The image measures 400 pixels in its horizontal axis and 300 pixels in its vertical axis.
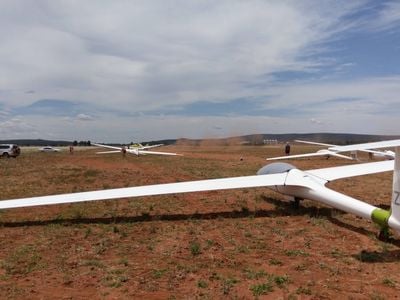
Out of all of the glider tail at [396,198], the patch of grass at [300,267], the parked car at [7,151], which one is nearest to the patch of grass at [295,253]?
the patch of grass at [300,267]

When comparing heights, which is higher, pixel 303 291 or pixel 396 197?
pixel 396 197

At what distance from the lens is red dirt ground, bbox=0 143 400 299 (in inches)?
251

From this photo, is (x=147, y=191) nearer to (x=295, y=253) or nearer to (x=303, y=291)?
(x=295, y=253)

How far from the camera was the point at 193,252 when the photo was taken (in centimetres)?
826

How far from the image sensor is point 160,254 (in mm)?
8250

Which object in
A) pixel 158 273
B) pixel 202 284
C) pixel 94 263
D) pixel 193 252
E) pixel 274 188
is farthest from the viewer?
pixel 274 188

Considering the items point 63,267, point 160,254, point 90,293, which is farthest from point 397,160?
point 63,267

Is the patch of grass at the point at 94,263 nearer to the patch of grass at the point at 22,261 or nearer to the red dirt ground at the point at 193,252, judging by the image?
the red dirt ground at the point at 193,252

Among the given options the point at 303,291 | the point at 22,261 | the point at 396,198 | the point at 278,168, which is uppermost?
the point at 278,168

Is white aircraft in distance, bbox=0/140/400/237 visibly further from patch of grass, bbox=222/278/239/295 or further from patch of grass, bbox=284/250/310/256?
patch of grass, bbox=222/278/239/295

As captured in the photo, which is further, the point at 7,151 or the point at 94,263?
the point at 7,151

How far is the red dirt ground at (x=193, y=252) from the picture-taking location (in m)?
6.38

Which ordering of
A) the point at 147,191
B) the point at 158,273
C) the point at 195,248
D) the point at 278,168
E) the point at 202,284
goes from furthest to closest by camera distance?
the point at 278,168
the point at 147,191
the point at 195,248
the point at 158,273
the point at 202,284

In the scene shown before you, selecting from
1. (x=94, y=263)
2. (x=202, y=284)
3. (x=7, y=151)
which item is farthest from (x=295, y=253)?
(x=7, y=151)
